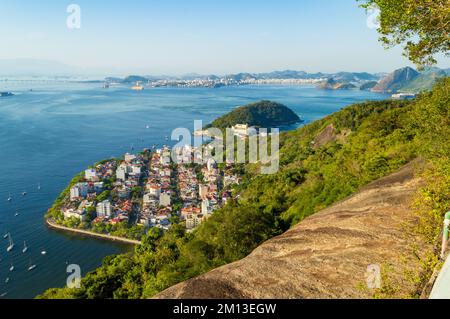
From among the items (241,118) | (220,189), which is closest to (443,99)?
(220,189)

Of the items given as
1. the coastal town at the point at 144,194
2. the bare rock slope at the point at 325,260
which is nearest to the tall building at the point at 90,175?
the coastal town at the point at 144,194

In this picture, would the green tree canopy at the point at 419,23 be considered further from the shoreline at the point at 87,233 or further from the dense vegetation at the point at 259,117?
the dense vegetation at the point at 259,117

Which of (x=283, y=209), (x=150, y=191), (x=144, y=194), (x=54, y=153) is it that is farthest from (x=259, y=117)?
(x=283, y=209)

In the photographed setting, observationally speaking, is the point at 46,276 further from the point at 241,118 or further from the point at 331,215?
the point at 241,118

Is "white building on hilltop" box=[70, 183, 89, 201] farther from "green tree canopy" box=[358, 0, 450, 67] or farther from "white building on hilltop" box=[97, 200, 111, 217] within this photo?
"green tree canopy" box=[358, 0, 450, 67]

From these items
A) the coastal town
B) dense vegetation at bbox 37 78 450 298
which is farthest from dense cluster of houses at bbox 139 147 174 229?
dense vegetation at bbox 37 78 450 298

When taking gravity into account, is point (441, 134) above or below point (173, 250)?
above
